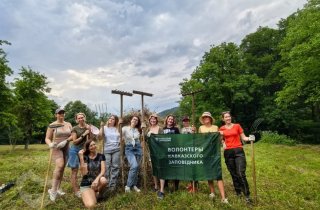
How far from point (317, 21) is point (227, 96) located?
15502 millimetres

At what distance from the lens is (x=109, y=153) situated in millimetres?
8812

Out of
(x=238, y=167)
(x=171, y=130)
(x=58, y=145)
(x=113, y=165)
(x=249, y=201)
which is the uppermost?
(x=171, y=130)

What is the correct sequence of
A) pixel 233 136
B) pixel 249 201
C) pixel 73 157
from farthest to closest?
pixel 73 157 → pixel 233 136 → pixel 249 201

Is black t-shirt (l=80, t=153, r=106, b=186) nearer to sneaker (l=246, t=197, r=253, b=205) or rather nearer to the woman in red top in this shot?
the woman in red top

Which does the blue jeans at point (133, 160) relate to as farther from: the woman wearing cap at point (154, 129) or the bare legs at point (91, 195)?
the bare legs at point (91, 195)

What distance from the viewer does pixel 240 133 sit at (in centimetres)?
795

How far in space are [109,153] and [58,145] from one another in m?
1.36

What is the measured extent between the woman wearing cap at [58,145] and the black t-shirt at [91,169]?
2.35 ft

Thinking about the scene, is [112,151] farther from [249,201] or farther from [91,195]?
[249,201]

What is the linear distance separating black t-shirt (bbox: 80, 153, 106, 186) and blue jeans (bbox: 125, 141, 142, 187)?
913mm

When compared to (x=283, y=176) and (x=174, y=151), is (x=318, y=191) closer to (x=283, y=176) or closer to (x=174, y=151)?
(x=283, y=176)

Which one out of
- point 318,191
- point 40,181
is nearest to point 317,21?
point 318,191

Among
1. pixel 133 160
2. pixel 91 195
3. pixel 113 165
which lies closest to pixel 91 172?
pixel 91 195

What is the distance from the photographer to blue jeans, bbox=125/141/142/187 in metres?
8.63
